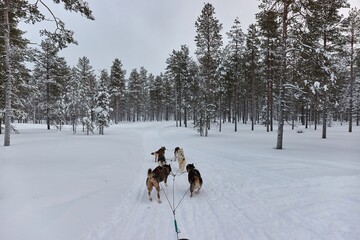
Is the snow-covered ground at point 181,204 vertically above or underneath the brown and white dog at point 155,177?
underneath

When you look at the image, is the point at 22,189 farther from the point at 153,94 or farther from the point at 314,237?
the point at 153,94

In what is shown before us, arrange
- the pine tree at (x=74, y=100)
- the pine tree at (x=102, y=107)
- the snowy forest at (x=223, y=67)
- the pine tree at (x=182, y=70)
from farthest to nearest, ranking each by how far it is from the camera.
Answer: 1. the pine tree at (x=182, y=70)
2. the pine tree at (x=74, y=100)
3. the pine tree at (x=102, y=107)
4. the snowy forest at (x=223, y=67)

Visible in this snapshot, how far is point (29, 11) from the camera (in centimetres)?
1184

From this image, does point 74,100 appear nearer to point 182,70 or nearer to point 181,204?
point 182,70

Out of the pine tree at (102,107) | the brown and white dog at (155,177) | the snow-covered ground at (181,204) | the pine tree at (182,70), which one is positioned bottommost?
the snow-covered ground at (181,204)

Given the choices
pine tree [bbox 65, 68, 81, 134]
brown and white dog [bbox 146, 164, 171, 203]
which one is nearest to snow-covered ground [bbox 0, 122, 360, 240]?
brown and white dog [bbox 146, 164, 171, 203]

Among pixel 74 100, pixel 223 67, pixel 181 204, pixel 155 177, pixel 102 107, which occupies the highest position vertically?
pixel 223 67

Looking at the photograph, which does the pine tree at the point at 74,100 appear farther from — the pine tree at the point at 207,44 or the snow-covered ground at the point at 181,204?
the snow-covered ground at the point at 181,204

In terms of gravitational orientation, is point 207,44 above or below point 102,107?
above

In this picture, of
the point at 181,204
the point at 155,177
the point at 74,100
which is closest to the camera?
the point at 181,204

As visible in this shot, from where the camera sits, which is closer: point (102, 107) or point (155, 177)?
point (155, 177)

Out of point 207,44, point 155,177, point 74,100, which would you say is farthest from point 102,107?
point 155,177

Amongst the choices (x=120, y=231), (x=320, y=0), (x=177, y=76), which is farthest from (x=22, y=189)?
(x=177, y=76)

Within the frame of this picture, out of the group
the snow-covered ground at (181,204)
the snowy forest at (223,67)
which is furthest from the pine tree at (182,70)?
the snow-covered ground at (181,204)
